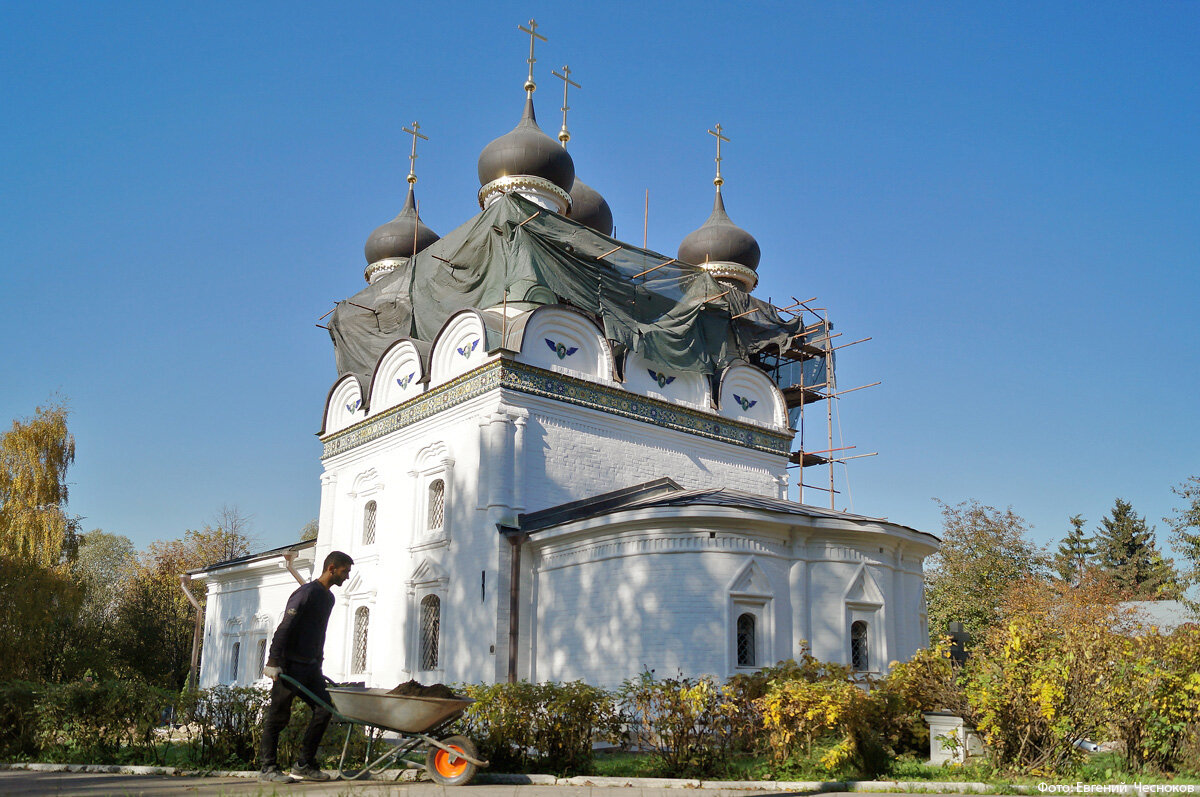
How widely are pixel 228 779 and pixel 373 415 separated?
1213cm

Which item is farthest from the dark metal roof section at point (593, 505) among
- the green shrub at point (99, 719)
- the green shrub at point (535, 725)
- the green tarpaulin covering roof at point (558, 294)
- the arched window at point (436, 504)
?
the green shrub at point (99, 719)

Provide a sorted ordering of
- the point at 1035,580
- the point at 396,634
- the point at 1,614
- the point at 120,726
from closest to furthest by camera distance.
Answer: the point at 120,726
the point at 396,634
the point at 1,614
the point at 1035,580

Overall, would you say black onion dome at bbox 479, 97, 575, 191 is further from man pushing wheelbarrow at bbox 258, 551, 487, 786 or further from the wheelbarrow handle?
the wheelbarrow handle

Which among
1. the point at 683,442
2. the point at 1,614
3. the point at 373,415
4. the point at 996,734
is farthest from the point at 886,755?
the point at 1,614

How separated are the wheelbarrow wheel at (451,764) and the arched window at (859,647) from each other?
8.44 metres

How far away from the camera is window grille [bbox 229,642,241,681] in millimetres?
22250

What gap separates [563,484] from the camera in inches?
642

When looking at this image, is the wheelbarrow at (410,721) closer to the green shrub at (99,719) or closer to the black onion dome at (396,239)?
the green shrub at (99,719)

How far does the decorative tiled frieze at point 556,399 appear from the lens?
52.9ft

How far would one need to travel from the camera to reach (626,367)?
1773 centimetres

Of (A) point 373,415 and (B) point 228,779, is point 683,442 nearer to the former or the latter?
(A) point 373,415

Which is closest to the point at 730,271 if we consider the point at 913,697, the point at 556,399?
the point at 556,399

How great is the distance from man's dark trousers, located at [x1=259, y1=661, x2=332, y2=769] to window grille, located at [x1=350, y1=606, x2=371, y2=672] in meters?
11.6

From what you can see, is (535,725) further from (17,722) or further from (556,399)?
(556,399)
